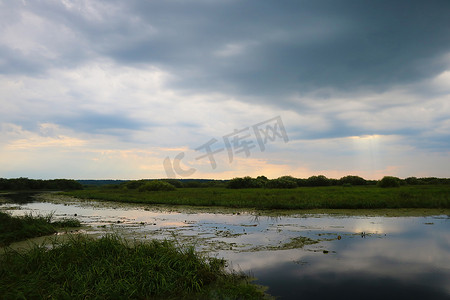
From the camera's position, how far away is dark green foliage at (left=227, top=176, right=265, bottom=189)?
148 feet

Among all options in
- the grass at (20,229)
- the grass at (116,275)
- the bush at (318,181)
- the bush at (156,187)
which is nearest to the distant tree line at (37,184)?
the bush at (156,187)

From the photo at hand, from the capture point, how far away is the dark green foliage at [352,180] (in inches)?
1849

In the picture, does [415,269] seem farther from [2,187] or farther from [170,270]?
[2,187]

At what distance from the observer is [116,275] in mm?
6055

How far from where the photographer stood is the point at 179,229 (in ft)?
40.9

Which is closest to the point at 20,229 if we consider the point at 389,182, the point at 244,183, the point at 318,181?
the point at 244,183

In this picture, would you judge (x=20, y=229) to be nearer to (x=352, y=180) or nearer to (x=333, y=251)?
(x=333, y=251)

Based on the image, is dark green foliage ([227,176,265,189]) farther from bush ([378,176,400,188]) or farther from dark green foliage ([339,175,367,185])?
bush ([378,176,400,188])

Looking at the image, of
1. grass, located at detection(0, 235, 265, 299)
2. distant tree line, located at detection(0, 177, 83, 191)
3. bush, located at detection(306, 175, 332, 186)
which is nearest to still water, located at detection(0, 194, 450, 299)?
grass, located at detection(0, 235, 265, 299)

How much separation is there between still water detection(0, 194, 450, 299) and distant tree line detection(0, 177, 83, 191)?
203 ft

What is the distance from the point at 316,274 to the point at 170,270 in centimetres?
325

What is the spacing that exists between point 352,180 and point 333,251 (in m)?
43.4

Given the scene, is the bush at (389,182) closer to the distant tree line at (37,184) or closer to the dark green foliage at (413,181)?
the dark green foliage at (413,181)

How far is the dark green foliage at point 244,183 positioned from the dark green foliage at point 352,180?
45.0ft
